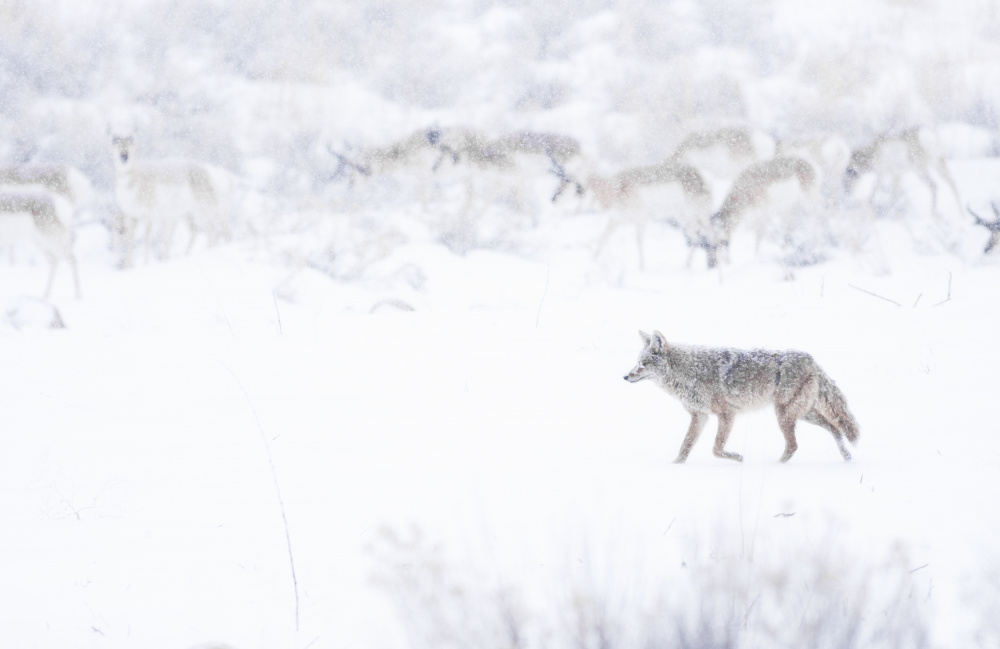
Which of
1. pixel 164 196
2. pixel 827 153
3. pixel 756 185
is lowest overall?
pixel 164 196

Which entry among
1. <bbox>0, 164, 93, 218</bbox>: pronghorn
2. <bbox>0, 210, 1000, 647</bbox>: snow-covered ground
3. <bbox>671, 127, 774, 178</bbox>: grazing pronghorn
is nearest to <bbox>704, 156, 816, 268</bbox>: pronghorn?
<bbox>671, 127, 774, 178</bbox>: grazing pronghorn

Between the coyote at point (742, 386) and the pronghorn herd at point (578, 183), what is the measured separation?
8.18m

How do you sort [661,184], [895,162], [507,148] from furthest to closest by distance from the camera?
[507,148] < [895,162] < [661,184]

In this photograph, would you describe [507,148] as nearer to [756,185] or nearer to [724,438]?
[756,185]

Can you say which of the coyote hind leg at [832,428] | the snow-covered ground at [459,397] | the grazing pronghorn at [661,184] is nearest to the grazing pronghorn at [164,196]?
the snow-covered ground at [459,397]

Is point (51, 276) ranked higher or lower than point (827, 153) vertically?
lower

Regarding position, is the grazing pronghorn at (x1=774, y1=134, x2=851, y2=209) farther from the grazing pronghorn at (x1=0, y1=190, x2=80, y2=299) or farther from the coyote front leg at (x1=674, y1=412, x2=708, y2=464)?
the coyote front leg at (x1=674, y1=412, x2=708, y2=464)

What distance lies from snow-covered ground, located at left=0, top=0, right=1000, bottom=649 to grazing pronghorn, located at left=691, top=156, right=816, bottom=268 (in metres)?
0.30

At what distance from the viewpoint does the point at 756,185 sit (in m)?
13.5

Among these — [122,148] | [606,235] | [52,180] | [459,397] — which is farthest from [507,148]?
[459,397]

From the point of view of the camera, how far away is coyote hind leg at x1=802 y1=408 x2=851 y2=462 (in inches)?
148

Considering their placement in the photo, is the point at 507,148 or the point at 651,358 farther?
the point at 507,148

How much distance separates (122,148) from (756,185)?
401 inches

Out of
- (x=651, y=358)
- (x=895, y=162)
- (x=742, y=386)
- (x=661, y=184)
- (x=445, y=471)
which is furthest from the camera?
(x=895, y=162)
